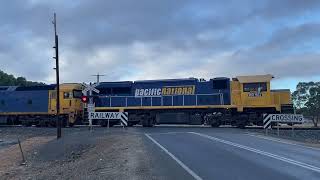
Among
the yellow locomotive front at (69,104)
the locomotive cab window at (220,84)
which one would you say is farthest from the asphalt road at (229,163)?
the yellow locomotive front at (69,104)

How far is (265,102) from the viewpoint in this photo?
42.7 meters

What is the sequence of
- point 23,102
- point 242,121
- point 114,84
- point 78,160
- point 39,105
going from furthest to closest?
point 23,102 → point 39,105 → point 114,84 → point 242,121 → point 78,160

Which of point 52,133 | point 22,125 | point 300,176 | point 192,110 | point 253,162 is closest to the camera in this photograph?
point 300,176

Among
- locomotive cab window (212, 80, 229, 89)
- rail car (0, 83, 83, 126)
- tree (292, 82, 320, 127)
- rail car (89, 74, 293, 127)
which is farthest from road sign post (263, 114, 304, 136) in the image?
tree (292, 82, 320, 127)

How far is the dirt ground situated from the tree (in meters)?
70.0

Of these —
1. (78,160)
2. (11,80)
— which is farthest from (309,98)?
(78,160)

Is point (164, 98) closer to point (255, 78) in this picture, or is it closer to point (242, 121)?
point (242, 121)

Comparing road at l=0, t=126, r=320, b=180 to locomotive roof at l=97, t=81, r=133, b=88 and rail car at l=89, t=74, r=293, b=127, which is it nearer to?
rail car at l=89, t=74, r=293, b=127

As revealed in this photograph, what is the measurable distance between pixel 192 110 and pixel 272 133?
10.6 m

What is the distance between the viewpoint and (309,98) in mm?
100938

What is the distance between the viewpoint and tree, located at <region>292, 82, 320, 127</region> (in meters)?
97.1

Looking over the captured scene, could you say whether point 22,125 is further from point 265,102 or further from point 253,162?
point 253,162

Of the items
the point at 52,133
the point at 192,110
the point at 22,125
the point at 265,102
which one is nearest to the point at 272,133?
the point at 265,102

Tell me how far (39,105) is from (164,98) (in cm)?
1352
